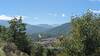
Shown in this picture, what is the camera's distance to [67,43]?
3553cm

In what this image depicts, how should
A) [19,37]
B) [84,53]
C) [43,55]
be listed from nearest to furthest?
[84,53] < [19,37] < [43,55]

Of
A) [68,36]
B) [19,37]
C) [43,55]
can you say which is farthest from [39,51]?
[68,36]

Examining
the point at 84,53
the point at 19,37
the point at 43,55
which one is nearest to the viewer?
the point at 84,53

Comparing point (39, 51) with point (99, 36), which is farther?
point (39, 51)

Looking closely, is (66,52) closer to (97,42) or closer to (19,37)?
(97,42)

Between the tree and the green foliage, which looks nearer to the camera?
the green foliage

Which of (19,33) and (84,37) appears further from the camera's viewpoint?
(19,33)

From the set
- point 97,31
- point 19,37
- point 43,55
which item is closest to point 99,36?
point 97,31

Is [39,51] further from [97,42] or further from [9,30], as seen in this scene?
[97,42]

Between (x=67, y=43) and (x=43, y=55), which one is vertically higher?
(x=67, y=43)

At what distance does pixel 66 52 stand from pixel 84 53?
2324mm

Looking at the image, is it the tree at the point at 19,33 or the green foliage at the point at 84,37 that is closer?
the green foliage at the point at 84,37

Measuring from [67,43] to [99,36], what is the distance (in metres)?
3.63

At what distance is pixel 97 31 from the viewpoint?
114 ft
